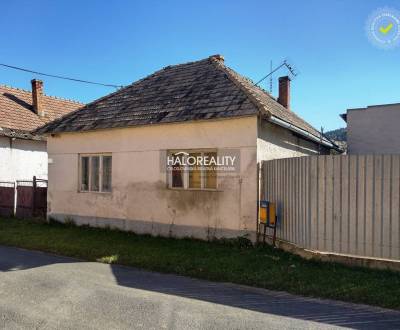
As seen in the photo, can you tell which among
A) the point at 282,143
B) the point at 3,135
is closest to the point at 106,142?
the point at 282,143

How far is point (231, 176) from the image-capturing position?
380 inches

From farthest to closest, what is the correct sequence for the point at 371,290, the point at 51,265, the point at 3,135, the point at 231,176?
the point at 3,135 → the point at 231,176 → the point at 51,265 → the point at 371,290

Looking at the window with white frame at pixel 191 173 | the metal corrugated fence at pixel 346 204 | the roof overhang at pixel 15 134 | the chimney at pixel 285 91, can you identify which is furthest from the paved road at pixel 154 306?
the chimney at pixel 285 91

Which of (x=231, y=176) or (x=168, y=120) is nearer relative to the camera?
(x=231, y=176)

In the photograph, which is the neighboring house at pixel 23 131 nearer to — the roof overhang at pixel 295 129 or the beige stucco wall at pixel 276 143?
the beige stucco wall at pixel 276 143

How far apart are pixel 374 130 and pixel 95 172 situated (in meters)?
10.8

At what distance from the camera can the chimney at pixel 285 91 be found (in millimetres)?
17078

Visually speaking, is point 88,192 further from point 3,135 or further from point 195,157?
point 3,135

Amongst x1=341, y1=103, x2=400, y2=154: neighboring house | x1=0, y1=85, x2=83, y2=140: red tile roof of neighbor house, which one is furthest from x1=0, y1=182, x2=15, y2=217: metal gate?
x1=341, y1=103, x2=400, y2=154: neighboring house

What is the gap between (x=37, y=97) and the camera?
1989 cm

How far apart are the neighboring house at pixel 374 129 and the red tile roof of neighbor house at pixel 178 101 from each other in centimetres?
388

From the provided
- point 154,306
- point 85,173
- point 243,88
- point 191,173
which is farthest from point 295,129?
point 154,306

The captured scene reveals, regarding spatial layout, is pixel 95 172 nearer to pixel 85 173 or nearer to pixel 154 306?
pixel 85 173

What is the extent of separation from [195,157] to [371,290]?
19.1 feet
